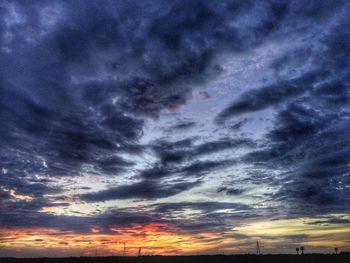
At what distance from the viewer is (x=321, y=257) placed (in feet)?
299

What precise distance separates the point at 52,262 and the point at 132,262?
30758 millimetres

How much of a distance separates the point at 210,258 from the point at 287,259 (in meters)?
26.6

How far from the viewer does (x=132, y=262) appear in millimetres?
116875

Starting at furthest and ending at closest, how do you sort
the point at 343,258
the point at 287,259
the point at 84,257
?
the point at 84,257
the point at 287,259
the point at 343,258

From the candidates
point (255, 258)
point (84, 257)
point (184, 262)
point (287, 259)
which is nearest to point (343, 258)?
point (287, 259)

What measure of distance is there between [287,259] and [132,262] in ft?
172

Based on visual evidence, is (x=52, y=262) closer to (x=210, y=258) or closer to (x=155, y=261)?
(x=155, y=261)

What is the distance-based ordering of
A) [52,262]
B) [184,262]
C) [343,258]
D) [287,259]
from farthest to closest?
[52,262] → [184,262] → [287,259] → [343,258]

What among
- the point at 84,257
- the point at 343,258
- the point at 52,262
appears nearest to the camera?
the point at 343,258

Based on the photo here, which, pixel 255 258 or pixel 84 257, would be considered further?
pixel 84 257

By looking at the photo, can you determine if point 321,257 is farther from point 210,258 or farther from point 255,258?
point 210,258

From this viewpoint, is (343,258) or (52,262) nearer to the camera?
(343,258)

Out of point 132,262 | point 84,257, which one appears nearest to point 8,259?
point 84,257

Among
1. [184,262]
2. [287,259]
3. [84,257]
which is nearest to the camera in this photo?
[287,259]
